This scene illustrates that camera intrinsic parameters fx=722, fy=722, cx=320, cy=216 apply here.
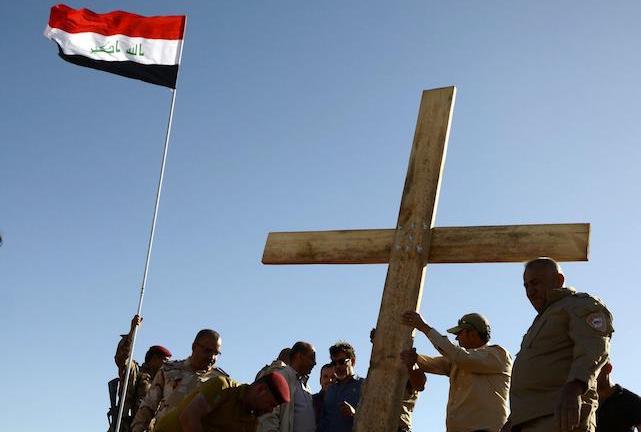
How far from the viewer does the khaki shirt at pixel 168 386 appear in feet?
18.5

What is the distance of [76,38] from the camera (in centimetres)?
982

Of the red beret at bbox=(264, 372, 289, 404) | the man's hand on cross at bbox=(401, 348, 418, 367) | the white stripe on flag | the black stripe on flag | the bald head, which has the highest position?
the white stripe on flag

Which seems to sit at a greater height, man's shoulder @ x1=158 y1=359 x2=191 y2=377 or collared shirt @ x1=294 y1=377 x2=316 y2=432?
man's shoulder @ x1=158 y1=359 x2=191 y2=377

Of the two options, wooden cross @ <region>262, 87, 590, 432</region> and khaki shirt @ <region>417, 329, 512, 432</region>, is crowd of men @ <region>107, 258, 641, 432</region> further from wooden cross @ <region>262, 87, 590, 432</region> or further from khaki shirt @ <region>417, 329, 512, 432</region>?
wooden cross @ <region>262, 87, 590, 432</region>

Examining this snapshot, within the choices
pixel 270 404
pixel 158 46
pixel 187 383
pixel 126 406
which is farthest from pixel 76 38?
→ pixel 270 404

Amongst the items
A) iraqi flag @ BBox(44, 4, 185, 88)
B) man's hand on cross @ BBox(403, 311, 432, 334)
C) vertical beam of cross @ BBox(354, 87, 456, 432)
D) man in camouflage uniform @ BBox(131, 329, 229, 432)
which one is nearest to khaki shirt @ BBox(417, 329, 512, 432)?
man's hand on cross @ BBox(403, 311, 432, 334)

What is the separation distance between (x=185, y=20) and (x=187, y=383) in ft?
19.8

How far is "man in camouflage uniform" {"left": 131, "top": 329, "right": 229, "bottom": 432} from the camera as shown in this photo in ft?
18.6

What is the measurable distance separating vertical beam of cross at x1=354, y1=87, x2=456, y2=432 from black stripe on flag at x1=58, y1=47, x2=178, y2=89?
208 inches

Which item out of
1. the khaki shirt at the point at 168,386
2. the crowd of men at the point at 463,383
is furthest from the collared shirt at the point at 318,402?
the khaki shirt at the point at 168,386

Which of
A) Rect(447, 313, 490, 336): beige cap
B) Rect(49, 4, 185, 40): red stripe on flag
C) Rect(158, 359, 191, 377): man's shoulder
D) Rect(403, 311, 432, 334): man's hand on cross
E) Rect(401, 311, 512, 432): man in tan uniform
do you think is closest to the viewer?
Rect(403, 311, 432, 334): man's hand on cross

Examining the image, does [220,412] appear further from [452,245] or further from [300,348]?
[452,245]

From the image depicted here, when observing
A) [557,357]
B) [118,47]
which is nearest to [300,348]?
[557,357]

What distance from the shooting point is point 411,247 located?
4.73 metres
